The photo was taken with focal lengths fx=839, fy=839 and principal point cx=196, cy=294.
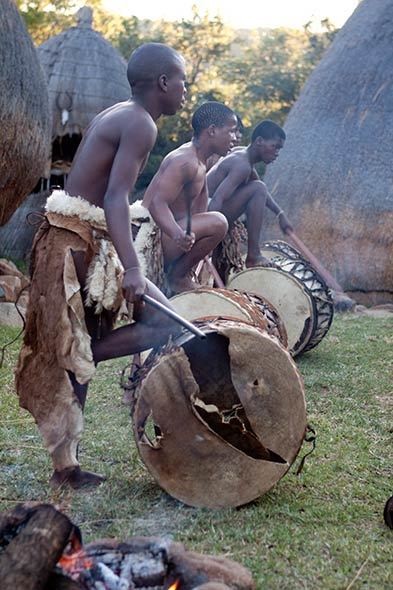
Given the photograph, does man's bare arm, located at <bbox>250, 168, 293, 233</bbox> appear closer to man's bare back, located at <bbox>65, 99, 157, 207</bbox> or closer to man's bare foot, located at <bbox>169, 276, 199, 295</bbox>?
man's bare foot, located at <bbox>169, 276, 199, 295</bbox>

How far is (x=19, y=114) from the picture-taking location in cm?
776

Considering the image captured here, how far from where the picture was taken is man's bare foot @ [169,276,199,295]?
5285 mm

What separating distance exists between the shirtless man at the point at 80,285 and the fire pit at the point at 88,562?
1.10 metres

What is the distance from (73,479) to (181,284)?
208 cm

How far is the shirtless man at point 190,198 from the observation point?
498 cm

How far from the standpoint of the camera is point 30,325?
3.56 meters

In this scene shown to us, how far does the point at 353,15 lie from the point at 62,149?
4.92 meters

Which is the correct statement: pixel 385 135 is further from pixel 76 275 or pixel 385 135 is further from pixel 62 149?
pixel 76 275

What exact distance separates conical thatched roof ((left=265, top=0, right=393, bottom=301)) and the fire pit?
29.6ft

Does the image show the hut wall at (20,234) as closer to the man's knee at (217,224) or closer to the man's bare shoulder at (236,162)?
the man's bare shoulder at (236,162)

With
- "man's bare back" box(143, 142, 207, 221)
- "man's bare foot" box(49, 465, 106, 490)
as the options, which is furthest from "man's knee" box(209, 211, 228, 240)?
"man's bare foot" box(49, 465, 106, 490)

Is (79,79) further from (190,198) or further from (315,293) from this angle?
(190,198)

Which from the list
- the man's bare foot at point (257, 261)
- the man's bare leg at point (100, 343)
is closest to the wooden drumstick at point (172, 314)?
the man's bare leg at point (100, 343)

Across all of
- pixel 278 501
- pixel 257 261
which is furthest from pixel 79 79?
pixel 278 501
